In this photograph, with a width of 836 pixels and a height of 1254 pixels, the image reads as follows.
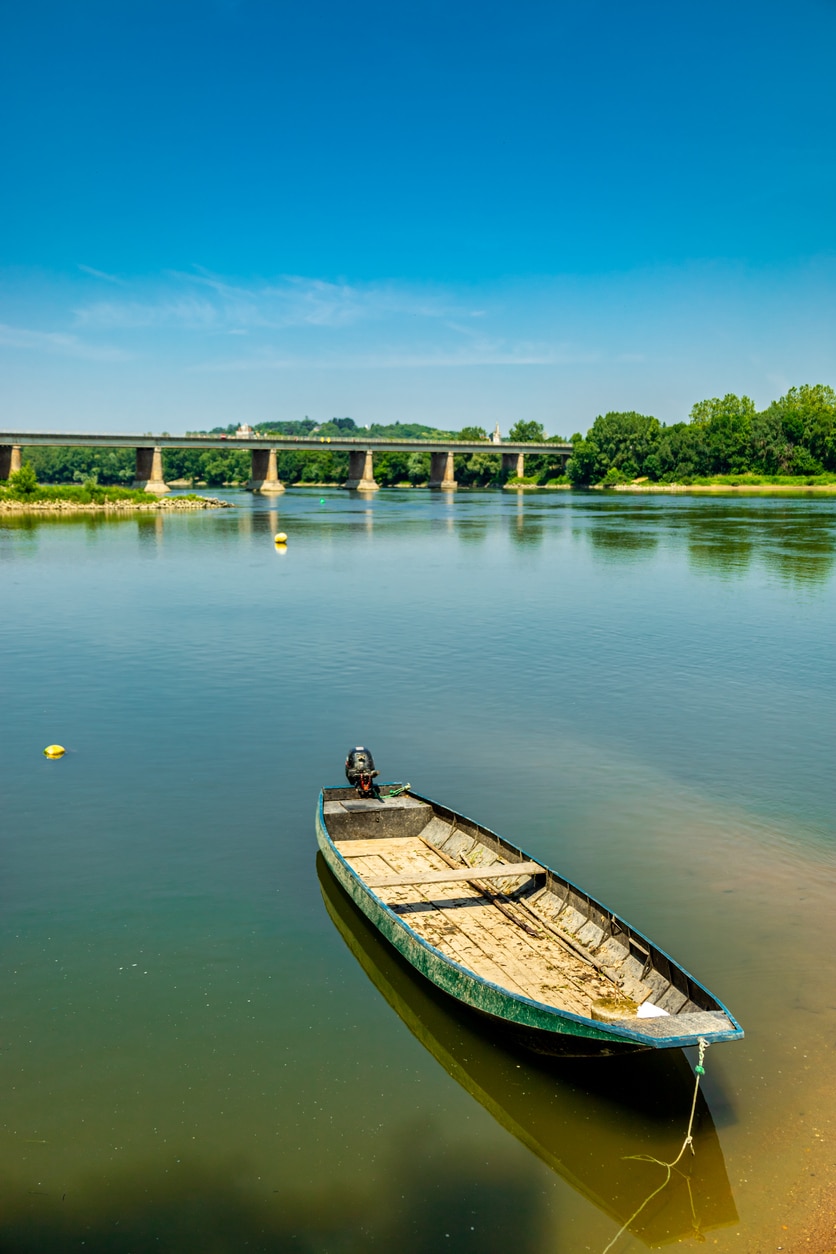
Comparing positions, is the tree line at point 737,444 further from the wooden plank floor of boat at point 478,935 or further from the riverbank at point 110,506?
the wooden plank floor of boat at point 478,935

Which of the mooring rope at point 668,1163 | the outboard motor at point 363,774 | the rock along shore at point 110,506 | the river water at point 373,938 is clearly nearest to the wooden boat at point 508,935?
the outboard motor at point 363,774

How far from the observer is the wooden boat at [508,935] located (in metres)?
11.0

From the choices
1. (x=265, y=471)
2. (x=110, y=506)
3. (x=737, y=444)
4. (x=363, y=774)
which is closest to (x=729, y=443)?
(x=737, y=444)

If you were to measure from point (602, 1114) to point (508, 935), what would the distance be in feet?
10.1

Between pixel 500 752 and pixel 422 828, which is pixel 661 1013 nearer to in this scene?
pixel 422 828

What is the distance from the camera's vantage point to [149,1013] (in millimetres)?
13375

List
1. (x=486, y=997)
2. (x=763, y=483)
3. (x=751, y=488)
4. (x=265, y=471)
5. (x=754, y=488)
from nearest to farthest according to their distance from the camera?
(x=486, y=997), (x=763, y=483), (x=754, y=488), (x=751, y=488), (x=265, y=471)

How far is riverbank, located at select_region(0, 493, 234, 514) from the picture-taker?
12588cm

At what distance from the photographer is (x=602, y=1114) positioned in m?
11.4

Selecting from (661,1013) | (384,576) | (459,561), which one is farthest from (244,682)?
(459,561)

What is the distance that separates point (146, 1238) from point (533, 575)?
5247cm

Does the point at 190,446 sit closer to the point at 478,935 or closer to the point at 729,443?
the point at 729,443

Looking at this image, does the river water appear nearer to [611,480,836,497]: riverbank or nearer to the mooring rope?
the mooring rope

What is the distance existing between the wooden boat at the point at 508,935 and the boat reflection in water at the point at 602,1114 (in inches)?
26.4
